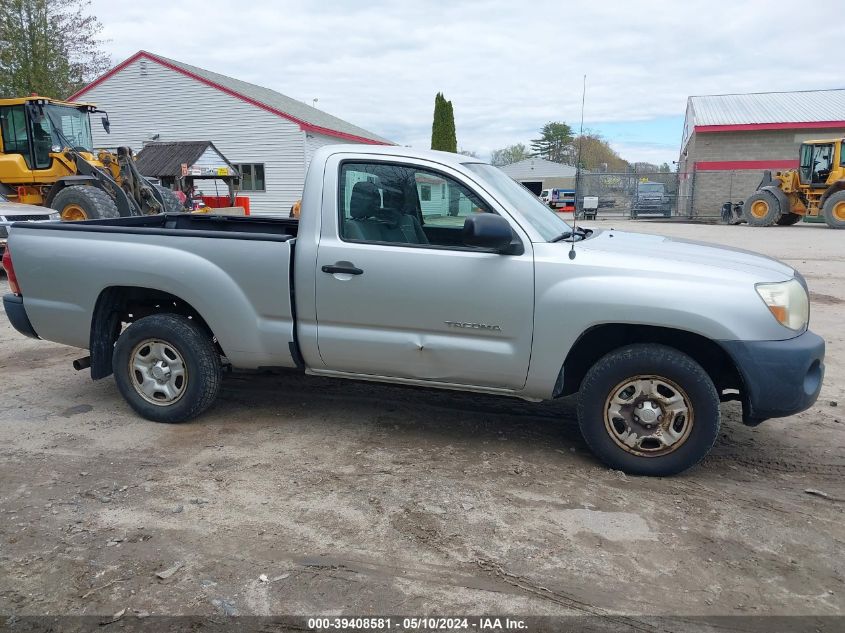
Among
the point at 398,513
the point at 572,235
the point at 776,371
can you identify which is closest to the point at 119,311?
the point at 398,513

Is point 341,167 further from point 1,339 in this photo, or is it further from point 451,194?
point 1,339

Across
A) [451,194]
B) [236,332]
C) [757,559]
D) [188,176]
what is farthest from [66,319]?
[188,176]

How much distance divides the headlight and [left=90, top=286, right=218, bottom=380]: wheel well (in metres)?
3.54

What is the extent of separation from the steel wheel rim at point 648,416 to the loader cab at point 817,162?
24.2 m

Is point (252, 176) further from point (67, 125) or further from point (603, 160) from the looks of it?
Result: point (603, 160)

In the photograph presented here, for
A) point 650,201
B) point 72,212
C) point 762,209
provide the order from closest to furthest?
point 72,212, point 762,209, point 650,201

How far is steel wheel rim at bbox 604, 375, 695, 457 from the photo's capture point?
392cm

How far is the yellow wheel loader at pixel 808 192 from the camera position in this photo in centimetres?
2348

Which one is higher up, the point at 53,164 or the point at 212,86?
the point at 212,86

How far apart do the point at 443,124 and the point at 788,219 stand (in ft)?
56.1

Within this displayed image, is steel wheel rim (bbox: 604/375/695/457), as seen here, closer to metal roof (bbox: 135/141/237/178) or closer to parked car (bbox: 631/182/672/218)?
metal roof (bbox: 135/141/237/178)

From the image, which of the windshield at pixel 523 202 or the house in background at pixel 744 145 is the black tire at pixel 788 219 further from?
the windshield at pixel 523 202

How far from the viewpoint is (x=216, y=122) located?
92.1 feet

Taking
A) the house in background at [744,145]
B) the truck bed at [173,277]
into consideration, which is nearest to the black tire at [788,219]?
the house in background at [744,145]
